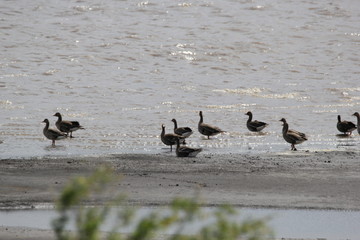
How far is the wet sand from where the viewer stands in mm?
12875

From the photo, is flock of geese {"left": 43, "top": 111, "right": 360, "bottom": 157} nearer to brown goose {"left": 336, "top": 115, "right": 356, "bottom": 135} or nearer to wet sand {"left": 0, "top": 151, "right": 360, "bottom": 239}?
brown goose {"left": 336, "top": 115, "right": 356, "bottom": 135}

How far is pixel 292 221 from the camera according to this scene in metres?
11.7

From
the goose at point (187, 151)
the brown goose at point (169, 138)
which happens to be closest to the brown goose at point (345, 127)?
the brown goose at point (169, 138)

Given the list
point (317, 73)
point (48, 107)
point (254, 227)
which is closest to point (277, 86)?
point (317, 73)

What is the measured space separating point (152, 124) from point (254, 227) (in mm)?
17072

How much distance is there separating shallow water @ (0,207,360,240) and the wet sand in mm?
315

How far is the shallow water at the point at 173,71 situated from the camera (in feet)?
68.7

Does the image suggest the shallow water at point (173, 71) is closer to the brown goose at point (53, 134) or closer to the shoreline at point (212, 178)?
the brown goose at point (53, 134)

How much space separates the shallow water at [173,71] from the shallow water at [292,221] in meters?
5.65

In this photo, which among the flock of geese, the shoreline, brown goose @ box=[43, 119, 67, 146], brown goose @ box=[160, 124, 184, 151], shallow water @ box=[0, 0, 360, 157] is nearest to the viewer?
the shoreline

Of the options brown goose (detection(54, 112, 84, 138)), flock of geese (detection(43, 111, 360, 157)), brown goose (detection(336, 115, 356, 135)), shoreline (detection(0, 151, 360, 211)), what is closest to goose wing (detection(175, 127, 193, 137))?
flock of geese (detection(43, 111, 360, 157))

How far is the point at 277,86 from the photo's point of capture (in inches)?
1156

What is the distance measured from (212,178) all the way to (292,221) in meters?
2.96

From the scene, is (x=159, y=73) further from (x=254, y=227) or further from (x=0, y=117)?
(x=254, y=227)
